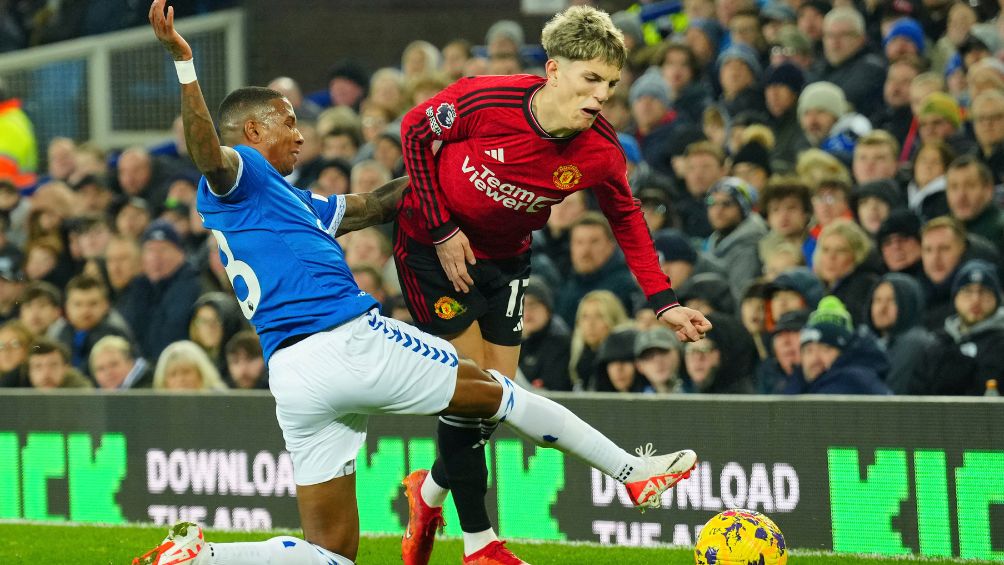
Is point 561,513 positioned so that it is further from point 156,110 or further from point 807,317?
point 156,110

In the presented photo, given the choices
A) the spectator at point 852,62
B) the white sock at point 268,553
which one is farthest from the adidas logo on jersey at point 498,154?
the spectator at point 852,62

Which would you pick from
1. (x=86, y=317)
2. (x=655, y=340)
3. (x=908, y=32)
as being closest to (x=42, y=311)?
(x=86, y=317)

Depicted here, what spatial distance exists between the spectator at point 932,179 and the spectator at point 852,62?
1920mm

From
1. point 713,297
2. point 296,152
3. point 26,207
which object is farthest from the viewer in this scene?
point 26,207

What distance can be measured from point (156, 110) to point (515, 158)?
12068mm

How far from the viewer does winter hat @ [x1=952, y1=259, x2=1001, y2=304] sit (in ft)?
A: 27.2

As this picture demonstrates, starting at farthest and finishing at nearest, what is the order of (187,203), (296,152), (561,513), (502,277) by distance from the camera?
1. (187,203)
2. (561,513)
3. (502,277)
4. (296,152)

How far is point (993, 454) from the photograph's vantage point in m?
7.21

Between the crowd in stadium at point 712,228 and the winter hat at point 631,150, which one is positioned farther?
the winter hat at point 631,150

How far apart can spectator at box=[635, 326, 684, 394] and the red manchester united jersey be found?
2.53 meters

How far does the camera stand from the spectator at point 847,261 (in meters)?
9.15

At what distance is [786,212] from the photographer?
9914mm

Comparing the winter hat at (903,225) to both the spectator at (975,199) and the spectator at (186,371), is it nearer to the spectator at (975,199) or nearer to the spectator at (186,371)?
the spectator at (975,199)

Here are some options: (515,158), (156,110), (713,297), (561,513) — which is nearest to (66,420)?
(561,513)
